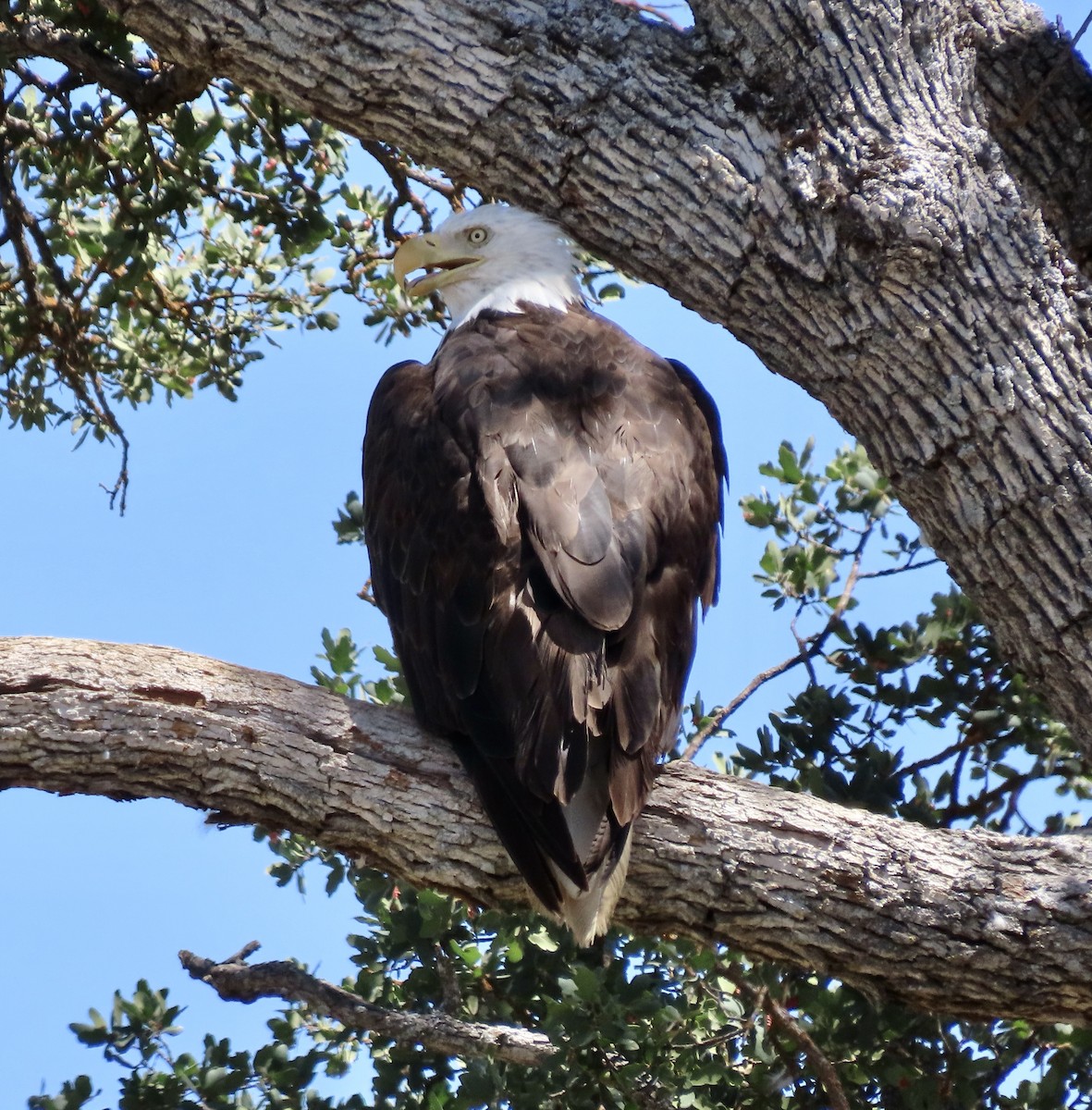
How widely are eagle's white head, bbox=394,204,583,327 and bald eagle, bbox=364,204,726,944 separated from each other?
0.78m

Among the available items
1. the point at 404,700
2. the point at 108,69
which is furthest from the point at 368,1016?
the point at 108,69

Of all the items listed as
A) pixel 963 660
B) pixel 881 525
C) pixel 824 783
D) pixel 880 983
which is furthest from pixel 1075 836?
pixel 881 525

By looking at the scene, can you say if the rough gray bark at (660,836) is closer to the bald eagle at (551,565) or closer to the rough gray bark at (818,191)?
the bald eagle at (551,565)

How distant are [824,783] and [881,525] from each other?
3.68 ft

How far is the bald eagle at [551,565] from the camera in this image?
10.6 ft

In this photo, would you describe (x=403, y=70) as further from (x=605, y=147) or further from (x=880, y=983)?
(x=880, y=983)

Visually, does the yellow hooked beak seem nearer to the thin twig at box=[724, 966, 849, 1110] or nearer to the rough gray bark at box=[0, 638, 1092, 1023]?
the rough gray bark at box=[0, 638, 1092, 1023]

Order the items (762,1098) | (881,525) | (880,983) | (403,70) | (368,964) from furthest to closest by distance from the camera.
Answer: (881,525) < (368,964) < (762,1098) < (403,70) < (880,983)

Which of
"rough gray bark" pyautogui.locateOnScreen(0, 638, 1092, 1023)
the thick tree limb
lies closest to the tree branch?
"rough gray bark" pyautogui.locateOnScreen(0, 638, 1092, 1023)

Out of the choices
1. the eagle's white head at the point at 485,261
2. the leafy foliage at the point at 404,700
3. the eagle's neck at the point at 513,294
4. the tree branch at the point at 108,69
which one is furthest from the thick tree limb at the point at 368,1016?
the tree branch at the point at 108,69

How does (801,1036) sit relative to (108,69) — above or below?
below

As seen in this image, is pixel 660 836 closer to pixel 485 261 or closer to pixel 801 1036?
pixel 801 1036

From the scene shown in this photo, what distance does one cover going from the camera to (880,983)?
3189 millimetres

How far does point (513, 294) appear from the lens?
16.3 feet
